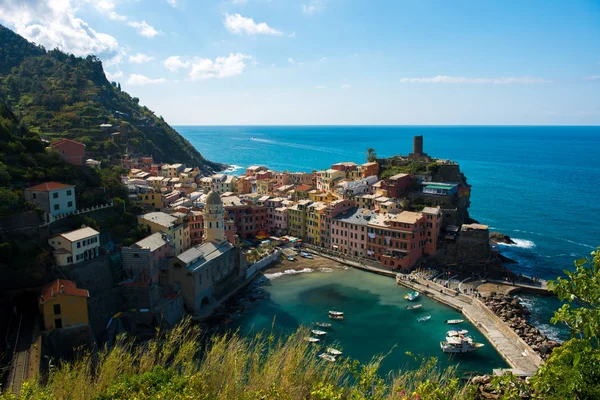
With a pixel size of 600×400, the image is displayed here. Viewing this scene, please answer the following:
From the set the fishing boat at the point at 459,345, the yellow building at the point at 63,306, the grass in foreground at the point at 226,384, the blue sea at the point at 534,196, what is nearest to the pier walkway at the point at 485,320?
the fishing boat at the point at 459,345

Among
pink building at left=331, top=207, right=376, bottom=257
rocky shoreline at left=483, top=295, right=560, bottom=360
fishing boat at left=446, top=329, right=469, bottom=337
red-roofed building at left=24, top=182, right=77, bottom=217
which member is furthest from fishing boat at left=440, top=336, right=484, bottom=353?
red-roofed building at left=24, top=182, right=77, bottom=217

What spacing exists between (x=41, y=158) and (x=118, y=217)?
9419mm

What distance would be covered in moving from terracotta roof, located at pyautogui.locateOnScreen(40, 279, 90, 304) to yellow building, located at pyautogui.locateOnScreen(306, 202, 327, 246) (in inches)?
1266

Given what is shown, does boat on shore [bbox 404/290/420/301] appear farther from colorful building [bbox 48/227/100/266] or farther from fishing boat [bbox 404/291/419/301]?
colorful building [bbox 48/227/100/266]

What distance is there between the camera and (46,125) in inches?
2997

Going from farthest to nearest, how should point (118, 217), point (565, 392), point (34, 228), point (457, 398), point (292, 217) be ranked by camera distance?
point (292, 217) < point (118, 217) < point (34, 228) < point (457, 398) < point (565, 392)

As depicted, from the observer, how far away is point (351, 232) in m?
53.7

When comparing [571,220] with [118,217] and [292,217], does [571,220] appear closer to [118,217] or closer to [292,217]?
[292,217]

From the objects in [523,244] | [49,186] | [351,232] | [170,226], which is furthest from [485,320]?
[49,186]

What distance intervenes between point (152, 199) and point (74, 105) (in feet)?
146

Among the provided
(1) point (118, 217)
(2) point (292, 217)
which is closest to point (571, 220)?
(2) point (292, 217)

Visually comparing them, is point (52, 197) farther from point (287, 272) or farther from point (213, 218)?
point (287, 272)

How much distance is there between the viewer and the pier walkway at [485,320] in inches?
1231

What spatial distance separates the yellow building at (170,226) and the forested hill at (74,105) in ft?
119
